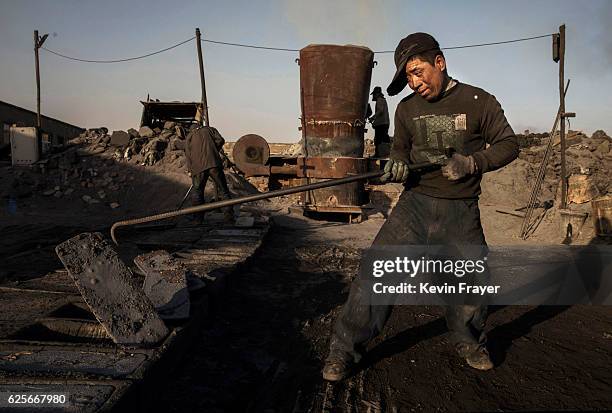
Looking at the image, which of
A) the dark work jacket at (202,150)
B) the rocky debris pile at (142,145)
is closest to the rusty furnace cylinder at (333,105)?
the dark work jacket at (202,150)

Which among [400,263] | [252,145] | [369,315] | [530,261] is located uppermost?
[252,145]

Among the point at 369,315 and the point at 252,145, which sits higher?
the point at 252,145

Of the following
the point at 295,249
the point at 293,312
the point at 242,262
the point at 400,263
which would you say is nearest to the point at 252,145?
the point at 295,249

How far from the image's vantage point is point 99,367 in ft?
6.26

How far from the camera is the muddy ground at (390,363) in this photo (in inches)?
79.9

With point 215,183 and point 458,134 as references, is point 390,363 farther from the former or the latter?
point 215,183

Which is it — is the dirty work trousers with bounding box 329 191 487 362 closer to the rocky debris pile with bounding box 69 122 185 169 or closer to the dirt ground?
the dirt ground

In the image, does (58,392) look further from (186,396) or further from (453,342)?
(453,342)

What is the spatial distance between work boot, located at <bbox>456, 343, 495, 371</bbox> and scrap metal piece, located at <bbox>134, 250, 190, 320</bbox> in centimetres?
157

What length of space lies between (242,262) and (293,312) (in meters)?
1.14

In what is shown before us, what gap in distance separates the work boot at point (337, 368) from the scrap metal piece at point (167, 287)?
893 millimetres

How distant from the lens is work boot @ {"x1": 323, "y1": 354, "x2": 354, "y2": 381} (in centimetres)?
219

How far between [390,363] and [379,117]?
9718mm

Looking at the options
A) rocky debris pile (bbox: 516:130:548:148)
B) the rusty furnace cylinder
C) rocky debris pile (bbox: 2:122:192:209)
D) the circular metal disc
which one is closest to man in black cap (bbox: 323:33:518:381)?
the rusty furnace cylinder
